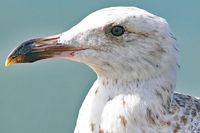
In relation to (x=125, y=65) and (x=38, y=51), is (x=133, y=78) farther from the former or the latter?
(x=38, y=51)

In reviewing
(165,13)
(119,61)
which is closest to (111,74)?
(119,61)

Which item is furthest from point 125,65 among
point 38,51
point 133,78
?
point 38,51

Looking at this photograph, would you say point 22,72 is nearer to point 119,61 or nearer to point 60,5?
point 60,5

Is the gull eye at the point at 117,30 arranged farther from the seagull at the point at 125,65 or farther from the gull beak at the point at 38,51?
the gull beak at the point at 38,51

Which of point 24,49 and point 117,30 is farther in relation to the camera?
point 24,49

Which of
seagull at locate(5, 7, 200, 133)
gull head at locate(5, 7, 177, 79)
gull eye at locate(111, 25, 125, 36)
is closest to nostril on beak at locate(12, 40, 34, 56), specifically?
seagull at locate(5, 7, 200, 133)

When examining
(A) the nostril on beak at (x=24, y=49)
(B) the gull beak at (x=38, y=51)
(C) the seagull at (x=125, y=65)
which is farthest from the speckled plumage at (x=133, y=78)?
(A) the nostril on beak at (x=24, y=49)

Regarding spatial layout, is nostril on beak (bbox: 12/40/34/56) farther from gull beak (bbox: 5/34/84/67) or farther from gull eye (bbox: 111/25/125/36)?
gull eye (bbox: 111/25/125/36)
